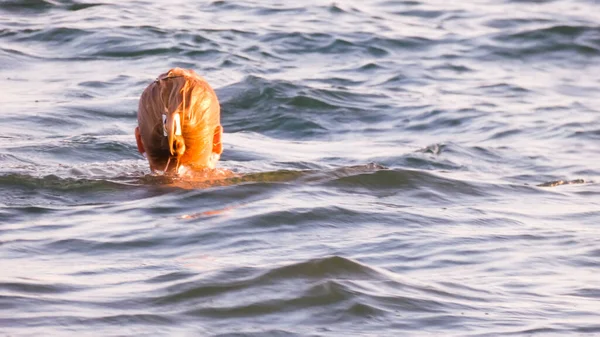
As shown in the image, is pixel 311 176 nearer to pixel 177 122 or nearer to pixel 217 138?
pixel 217 138

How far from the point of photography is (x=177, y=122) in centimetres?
662

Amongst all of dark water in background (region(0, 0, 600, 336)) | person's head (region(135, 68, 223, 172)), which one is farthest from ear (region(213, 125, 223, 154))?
dark water in background (region(0, 0, 600, 336))

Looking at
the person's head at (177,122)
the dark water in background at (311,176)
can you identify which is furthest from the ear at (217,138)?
the dark water in background at (311,176)

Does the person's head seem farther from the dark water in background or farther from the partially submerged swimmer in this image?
the dark water in background

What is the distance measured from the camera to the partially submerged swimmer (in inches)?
264

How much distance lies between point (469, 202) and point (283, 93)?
4536 millimetres

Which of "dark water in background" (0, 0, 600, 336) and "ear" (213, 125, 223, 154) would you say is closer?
"dark water in background" (0, 0, 600, 336)

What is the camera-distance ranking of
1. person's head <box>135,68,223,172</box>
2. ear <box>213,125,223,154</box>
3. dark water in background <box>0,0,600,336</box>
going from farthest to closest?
ear <box>213,125,223,154</box>, person's head <box>135,68,223,172</box>, dark water in background <box>0,0,600,336</box>

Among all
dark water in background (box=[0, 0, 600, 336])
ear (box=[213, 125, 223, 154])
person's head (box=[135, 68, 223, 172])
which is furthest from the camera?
ear (box=[213, 125, 223, 154])

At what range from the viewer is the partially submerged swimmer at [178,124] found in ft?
22.0

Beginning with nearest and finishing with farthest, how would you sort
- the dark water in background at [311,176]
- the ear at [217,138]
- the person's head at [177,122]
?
the dark water in background at [311,176] < the person's head at [177,122] < the ear at [217,138]

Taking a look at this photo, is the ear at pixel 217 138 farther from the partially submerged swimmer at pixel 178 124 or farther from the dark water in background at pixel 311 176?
the dark water in background at pixel 311 176

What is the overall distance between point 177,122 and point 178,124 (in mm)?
19

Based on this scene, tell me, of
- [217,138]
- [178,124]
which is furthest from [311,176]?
[178,124]
